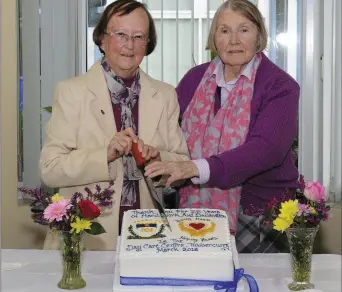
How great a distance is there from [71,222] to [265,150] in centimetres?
67

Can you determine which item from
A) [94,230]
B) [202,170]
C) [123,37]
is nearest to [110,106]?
[123,37]

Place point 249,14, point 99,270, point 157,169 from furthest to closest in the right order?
1. point 249,14
2. point 157,169
3. point 99,270

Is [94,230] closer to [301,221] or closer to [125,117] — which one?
[301,221]

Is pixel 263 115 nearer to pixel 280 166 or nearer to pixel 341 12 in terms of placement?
pixel 280 166

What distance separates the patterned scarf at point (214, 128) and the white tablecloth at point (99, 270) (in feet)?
1.13

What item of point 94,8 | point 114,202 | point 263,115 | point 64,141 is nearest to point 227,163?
point 263,115

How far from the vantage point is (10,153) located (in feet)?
8.57

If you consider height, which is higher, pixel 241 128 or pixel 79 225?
pixel 241 128

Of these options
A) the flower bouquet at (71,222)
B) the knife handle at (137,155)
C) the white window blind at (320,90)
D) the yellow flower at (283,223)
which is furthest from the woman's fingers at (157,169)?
the white window blind at (320,90)

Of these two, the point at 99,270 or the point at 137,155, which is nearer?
the point at 99,270

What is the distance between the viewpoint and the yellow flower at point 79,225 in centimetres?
121

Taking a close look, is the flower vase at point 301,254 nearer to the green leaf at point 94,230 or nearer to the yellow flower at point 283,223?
the yellow flower at point 283,223

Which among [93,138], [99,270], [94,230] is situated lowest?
[99,270]

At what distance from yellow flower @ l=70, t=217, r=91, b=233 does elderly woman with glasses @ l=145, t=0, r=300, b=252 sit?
490 millimetres
